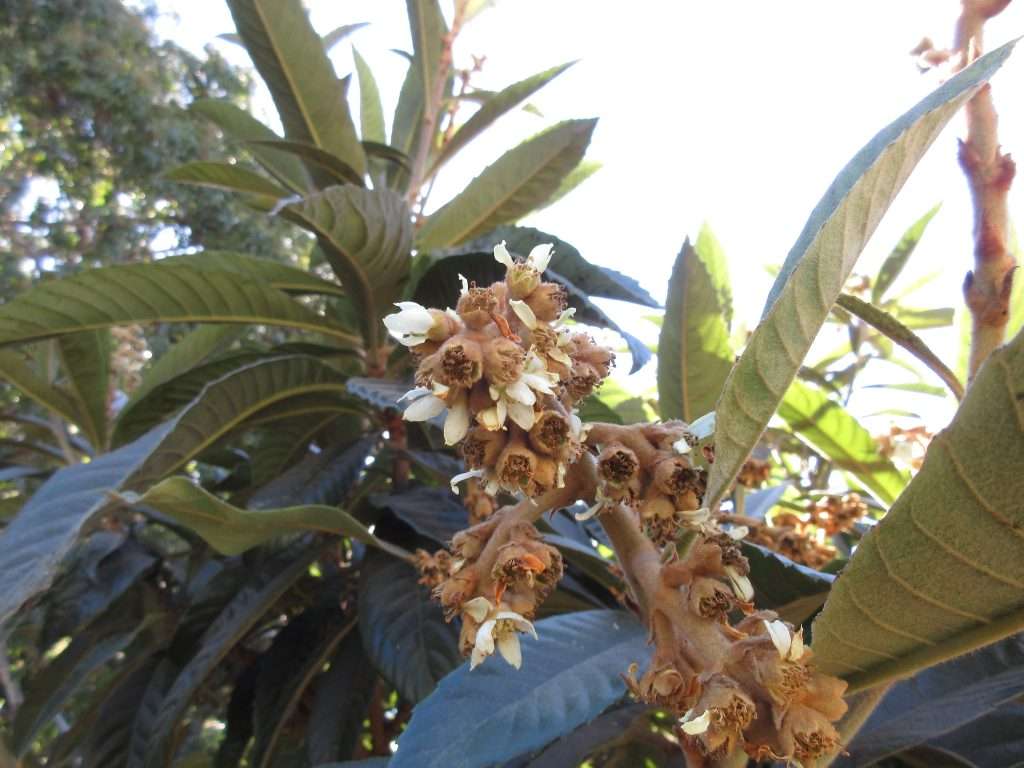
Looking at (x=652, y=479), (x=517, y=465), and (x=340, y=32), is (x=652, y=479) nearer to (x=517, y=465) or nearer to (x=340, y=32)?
(x=517, y=465)

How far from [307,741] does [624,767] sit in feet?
1.55

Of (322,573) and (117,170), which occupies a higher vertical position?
(117,170)

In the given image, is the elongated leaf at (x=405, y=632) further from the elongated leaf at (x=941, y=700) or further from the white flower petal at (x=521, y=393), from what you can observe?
the white flower petal at (x=521, y=393)

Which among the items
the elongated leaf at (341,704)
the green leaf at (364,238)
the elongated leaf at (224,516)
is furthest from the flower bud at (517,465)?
the elongated leaf at (341,704)

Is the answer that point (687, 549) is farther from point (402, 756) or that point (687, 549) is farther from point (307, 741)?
point (307, 741)

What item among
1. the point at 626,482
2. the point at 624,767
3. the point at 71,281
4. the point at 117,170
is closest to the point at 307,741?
the point at 624,767

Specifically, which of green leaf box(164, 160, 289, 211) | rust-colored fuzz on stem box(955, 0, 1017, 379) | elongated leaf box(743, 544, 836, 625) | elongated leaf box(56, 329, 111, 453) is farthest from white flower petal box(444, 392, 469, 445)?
elongated leaf box(56, 329, 111, 453)

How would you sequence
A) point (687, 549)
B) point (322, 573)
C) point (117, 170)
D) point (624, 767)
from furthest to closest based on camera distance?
1. point (117, 170)
2. point (322, 573)
3. point (624, 767)
4. point (687, 549)

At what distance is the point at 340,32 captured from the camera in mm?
2164

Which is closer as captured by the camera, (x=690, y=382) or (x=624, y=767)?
(x=624, y=767)

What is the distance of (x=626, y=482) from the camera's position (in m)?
0.54

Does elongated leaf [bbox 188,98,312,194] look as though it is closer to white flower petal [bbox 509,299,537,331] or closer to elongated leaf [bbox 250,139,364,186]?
elongated leaf [bbox 250,139,364,186]

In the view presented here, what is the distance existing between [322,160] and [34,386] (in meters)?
0.79

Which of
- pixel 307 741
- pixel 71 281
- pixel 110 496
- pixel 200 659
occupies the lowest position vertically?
pixel 307 741
